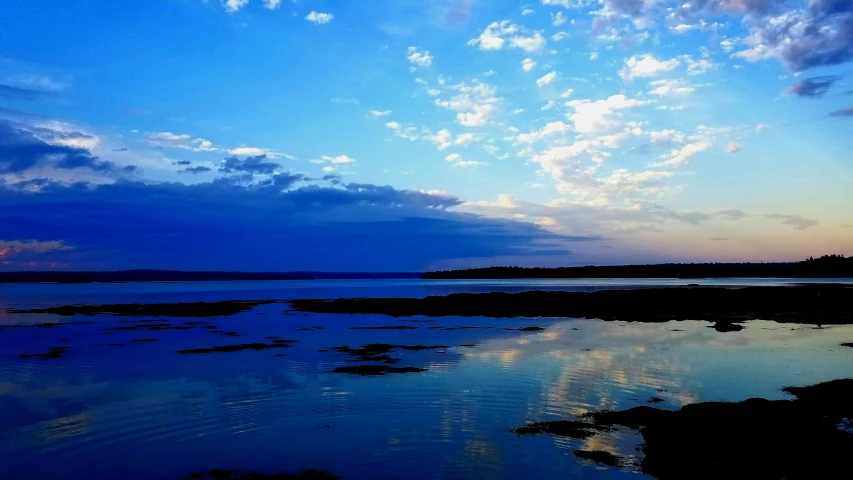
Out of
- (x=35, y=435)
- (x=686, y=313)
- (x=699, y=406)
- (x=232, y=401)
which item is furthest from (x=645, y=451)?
(x=686, y=313)

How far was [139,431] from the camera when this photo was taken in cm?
1398

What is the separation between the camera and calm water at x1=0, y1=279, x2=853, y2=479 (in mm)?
11594

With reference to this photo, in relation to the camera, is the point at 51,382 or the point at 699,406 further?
the point at 51,382

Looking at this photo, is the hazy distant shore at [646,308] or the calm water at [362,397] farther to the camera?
the hazy distant shore at [646,308]

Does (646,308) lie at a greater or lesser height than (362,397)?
greater

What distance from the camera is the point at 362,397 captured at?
17.5 meters

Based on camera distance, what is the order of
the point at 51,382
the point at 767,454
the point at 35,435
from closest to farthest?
the point at 767,454 < the point at 35,435 < the point at 51,382

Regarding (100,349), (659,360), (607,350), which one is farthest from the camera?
(100,349)

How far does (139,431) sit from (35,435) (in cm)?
246

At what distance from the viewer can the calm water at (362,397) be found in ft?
38.0

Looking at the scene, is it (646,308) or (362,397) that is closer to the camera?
(362,397)

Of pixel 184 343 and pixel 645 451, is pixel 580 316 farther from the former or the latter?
pixel 645 451

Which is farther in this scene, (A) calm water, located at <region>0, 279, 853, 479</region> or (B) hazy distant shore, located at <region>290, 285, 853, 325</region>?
(B) hazy distant shore, located at <region>290, 285, 853, 325</region>

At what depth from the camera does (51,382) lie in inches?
817
